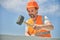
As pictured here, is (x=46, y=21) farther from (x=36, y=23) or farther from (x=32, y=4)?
(x=32, y=4)

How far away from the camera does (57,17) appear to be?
150 centimetres

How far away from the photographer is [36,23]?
1.52 metres

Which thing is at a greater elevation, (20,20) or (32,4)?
(32,4)

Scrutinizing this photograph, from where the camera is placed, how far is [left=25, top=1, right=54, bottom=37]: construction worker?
150 centimetres

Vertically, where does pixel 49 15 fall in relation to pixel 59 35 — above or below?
above

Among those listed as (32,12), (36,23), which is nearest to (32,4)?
(32,12)

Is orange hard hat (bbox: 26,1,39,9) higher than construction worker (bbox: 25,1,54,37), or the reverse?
orange hard hat (bbox: 26,1,39,9)

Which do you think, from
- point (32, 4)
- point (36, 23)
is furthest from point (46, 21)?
point (32, 4)

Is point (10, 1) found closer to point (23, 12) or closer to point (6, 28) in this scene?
point (23, 12)

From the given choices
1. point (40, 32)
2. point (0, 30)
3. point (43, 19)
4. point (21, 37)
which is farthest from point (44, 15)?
point (0, 30)

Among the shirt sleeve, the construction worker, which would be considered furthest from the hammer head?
the shirt sleeve

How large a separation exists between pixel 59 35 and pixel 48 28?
0.14m

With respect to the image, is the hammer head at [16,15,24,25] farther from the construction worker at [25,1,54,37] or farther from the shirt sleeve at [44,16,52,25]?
the shirt sleeve at [44,16,52,25]

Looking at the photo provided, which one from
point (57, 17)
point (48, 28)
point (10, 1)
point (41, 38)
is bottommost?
point (41, 38)
